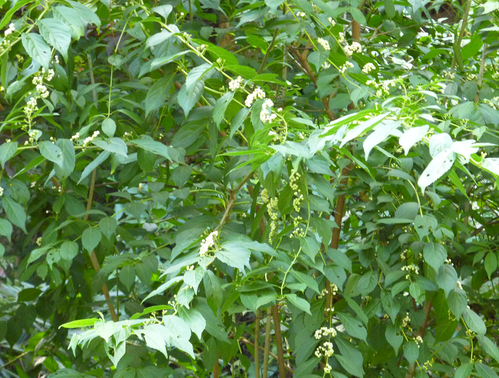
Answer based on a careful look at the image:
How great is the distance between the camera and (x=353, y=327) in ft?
4.40

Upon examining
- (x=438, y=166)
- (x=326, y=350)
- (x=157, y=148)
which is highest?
(x=438, y=166)

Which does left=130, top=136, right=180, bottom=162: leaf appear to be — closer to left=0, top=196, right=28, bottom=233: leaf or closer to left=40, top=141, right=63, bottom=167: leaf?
left=40, top=141, right=63, bottom=167: leaf

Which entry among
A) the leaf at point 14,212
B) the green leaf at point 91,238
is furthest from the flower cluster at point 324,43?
the leaf at point 14,212

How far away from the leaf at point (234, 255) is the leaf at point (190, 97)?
335 mm

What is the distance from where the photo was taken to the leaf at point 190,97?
1.21m

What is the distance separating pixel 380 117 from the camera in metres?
0.83

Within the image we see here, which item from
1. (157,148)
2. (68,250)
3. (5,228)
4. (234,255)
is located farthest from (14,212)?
(234,255)

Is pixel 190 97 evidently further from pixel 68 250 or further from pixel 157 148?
pixel 68 250

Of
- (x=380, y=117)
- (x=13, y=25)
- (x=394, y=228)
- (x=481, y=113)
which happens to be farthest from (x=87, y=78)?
(x=380, y=117)

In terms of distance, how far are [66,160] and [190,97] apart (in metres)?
0.35

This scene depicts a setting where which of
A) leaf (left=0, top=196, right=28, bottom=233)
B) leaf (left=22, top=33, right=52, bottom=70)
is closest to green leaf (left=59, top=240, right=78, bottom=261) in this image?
leaf (left=0, top=196, right=28, bottom=233)

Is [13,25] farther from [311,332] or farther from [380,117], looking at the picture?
[311,332]

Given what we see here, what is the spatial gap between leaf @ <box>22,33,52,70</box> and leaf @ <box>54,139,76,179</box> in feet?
0.78

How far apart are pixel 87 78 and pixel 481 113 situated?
1367mm
